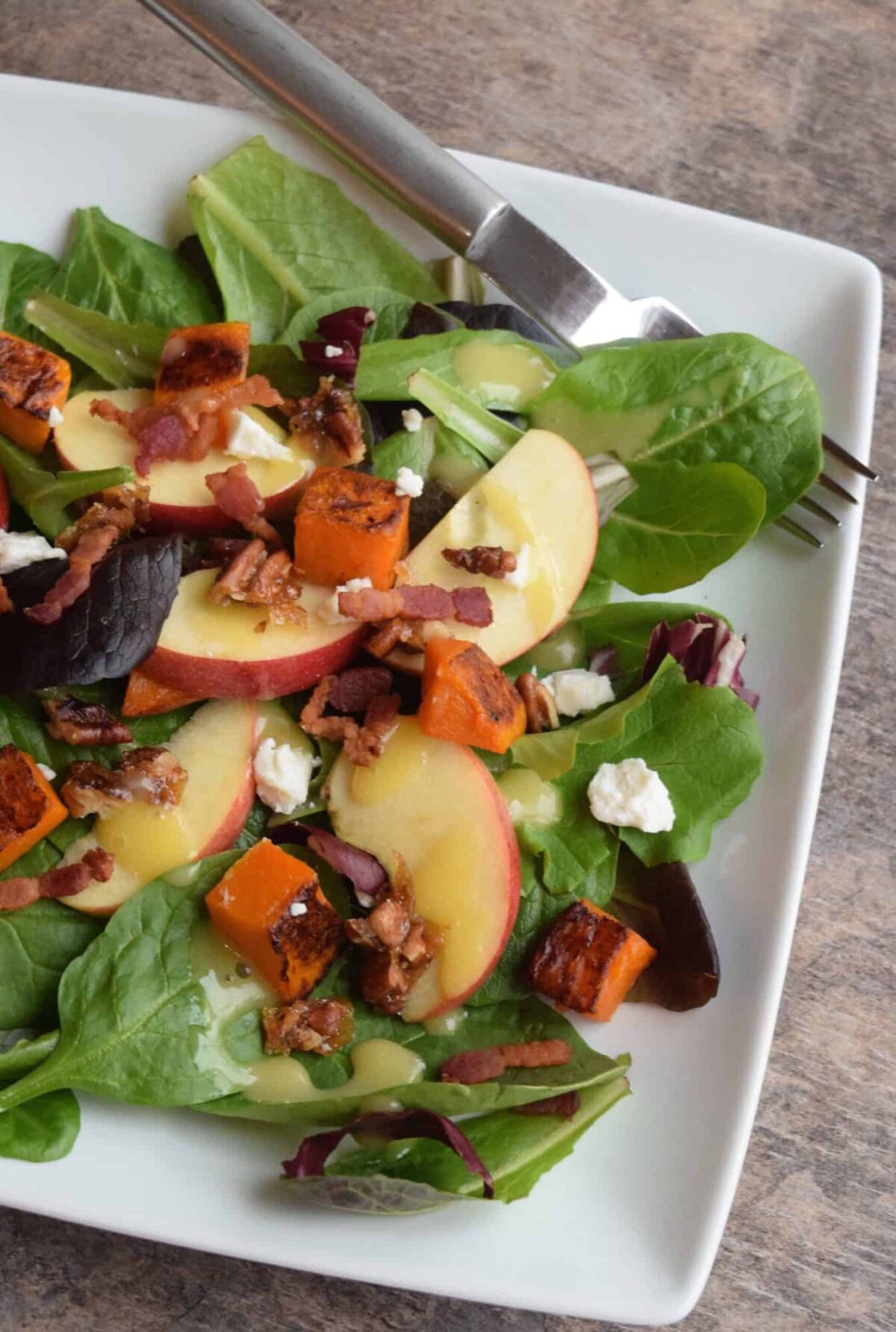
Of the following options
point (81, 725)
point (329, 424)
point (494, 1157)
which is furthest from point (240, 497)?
point (494, 1157)

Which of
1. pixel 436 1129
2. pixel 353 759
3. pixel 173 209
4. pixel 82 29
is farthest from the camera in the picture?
pixel 82 29

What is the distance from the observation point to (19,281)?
2229 mm

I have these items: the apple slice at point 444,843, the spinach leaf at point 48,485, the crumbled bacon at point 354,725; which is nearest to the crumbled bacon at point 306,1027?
the apple slice at point 444,843

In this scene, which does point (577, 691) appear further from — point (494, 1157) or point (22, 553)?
point (22, 553)

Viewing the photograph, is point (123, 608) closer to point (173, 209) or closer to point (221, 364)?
point (221, 364)

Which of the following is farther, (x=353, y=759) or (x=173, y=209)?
(x=173, y=209)

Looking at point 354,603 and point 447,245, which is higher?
point 447,245

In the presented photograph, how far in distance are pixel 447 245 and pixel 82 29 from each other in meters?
1.03

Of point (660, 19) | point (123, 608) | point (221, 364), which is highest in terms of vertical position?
point (660, 19)

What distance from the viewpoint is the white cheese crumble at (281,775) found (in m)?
1.95

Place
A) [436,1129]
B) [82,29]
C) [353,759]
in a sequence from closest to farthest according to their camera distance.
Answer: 1. [436,1129]
2. [353,759]
3. [82,29]

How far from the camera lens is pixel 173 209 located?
2291 millimetres

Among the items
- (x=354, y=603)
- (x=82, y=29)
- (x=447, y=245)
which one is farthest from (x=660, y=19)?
(x=354, y=603)

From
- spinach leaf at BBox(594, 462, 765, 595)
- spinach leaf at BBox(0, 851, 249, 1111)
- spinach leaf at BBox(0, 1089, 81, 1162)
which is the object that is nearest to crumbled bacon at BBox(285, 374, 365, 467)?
spinach leaf at BBox(594, 462, 765, 595)
